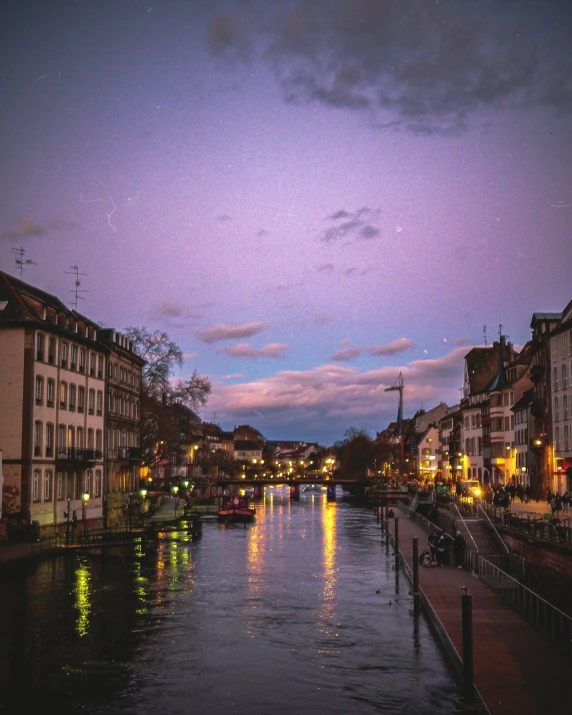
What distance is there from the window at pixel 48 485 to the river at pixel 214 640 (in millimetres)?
7750

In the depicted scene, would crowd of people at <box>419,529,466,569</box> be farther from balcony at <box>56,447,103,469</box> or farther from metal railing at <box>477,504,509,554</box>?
balcony at <box>56,447,103,469</box>

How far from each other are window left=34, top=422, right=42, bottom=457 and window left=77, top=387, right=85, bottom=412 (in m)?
8.28

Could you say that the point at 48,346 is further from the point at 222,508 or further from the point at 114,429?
the point at 222,508

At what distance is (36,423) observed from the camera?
182 feet

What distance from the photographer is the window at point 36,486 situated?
54181 millimetres

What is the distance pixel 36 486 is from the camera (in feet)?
180

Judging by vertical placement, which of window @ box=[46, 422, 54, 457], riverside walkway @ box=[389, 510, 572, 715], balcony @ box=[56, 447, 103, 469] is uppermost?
window @ box=[46, 422, 54, 457]

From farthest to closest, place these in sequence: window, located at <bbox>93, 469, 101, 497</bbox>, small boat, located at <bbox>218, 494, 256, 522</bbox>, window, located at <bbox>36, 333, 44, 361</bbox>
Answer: small boat, located at <bbox>218, 494, 256, 522</bbox>, window, located at <bbox>93, 469, 101, 497</bbox>, window, located at <bbox>36, 333, 44, 361</bbox>

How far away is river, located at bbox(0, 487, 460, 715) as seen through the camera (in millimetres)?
23703

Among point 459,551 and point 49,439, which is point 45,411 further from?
point 459,551

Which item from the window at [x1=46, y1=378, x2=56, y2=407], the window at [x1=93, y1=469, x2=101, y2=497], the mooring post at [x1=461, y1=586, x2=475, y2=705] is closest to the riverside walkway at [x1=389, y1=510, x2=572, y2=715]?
the mooring post at [x1=461, y1=586, x2=475, y2=705]

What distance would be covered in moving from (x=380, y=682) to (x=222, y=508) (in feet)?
247

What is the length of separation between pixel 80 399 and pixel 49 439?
24.4ft

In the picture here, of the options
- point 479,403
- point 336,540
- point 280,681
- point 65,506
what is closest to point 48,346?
point 65,506
